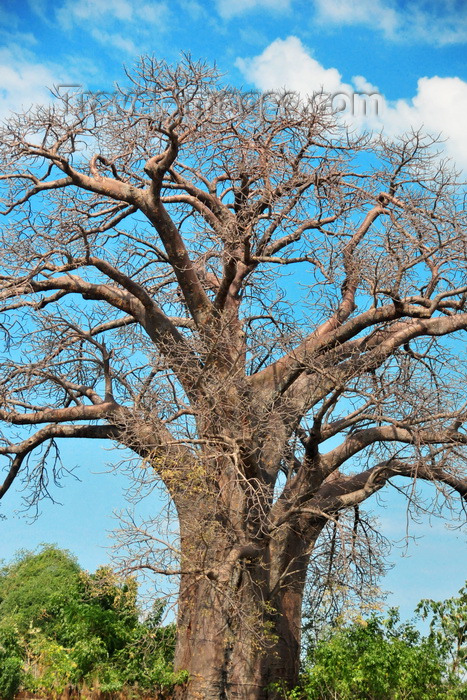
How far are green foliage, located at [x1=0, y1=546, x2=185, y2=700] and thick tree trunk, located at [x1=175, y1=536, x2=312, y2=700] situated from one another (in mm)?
421

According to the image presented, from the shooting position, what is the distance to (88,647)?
1038cm

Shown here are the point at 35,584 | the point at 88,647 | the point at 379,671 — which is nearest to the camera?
the point at 379,671

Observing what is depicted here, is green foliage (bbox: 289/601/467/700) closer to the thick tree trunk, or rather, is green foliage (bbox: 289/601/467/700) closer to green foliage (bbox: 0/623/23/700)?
the thick tree trunk

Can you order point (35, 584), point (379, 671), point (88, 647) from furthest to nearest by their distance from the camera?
point (35, 584) < point (88, 647) < point (379, 671)

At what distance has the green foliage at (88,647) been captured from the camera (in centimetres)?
1002

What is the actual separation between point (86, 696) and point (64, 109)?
7.45 meters

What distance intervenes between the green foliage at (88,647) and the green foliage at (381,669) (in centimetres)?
167

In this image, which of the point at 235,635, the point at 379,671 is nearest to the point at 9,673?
the point at 235,635

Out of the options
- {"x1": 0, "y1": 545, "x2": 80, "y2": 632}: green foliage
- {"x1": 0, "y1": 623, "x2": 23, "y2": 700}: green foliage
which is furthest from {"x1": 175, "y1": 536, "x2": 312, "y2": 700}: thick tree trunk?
{"x1": 0, "y1": 545, "x2": 80, "y2": 632}: green foliage

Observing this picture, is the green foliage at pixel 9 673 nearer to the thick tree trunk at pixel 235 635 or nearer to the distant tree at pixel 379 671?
the thick tree trunk at pixel 235 635

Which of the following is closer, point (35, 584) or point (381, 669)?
point (381, 669)

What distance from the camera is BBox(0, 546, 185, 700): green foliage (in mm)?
10016

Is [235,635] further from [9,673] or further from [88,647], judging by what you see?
[9,673]

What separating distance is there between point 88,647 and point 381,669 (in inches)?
153
